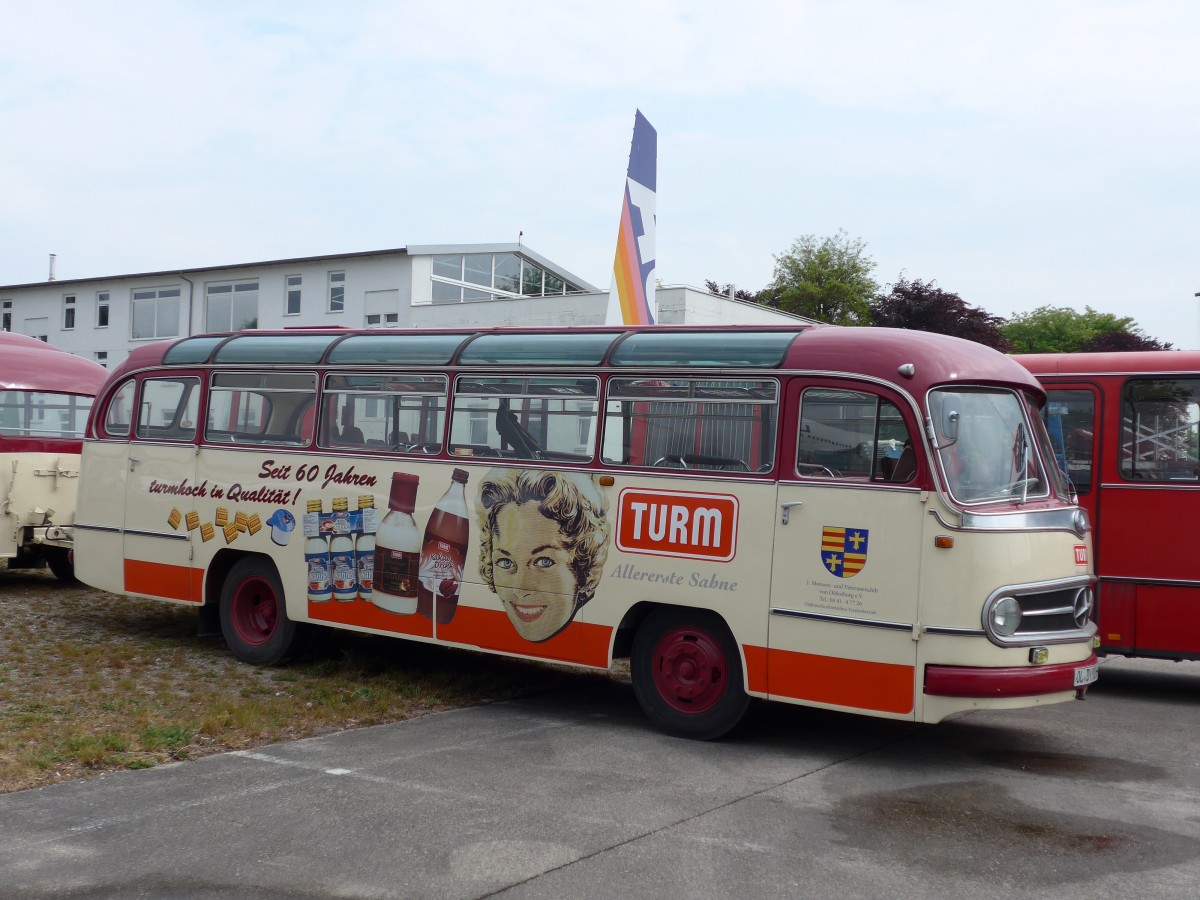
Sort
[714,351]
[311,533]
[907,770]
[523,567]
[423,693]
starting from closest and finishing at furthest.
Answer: [907,770], [714,351], [523,567], [423,693], [311,533]

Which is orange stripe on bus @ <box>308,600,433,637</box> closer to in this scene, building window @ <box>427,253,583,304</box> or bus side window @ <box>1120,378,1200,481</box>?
bus side window @ <box>1120,378,1200,481</box>

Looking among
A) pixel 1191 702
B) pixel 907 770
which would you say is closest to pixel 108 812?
pixel 907 770

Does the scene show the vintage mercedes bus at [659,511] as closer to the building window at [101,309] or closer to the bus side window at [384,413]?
the bus side window at [384,413]

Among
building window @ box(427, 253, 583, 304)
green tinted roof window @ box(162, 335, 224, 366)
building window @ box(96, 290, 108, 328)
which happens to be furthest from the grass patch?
building window @ box(96, 290, 108, 328)

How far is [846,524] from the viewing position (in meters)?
7.96

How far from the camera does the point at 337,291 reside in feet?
139

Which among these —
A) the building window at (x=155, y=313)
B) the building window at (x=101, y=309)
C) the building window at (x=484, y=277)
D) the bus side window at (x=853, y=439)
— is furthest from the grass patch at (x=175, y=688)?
the building window at (x=101, y=309)

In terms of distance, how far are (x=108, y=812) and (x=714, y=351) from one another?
481 centimetres

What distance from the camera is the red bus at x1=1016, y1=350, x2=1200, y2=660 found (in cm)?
1043

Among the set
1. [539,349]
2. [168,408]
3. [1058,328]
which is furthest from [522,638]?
[1058,328]

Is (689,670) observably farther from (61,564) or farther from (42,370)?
(42,370)

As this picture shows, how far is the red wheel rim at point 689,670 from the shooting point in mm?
8570

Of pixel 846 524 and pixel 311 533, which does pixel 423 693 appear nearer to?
pixel 311 533

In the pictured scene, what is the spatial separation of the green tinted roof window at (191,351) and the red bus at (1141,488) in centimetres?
774
